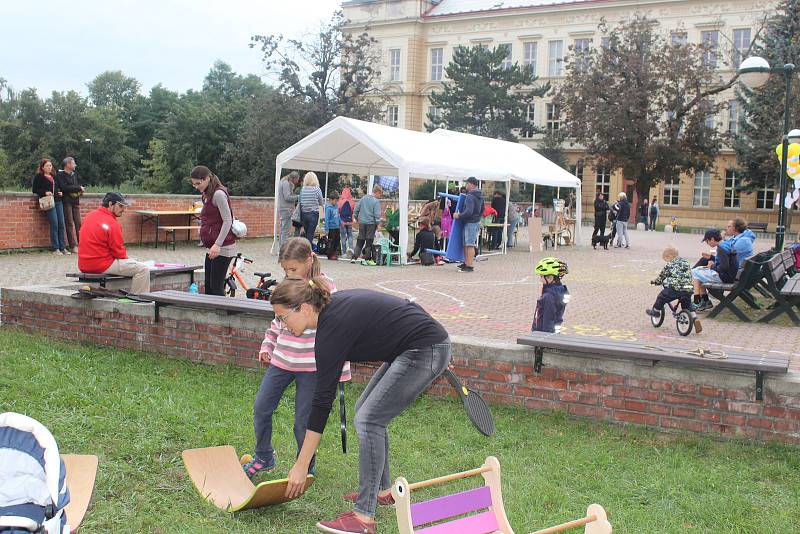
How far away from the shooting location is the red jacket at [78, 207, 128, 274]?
8.56 metres

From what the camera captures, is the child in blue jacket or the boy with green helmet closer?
the boy with green helmet

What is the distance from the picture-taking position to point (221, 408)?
620 cm

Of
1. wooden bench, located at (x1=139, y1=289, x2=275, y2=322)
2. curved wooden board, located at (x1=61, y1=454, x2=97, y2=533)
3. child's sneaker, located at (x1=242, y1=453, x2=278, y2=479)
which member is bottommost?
child's sneaker, located at (x1=242, y1=453, x2=278, y2=479)

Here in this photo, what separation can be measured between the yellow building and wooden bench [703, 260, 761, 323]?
128ft

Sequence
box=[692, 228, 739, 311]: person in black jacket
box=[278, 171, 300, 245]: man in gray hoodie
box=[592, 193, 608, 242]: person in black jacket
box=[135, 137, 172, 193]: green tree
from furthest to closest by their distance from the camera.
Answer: box=[135, 137, 172, 193]: green tree < box=[592, 193, 608, 242]: person in black jacket < box=[278, 171, 300, 245]: man in gray hoodie < box=[692, 228, 739, 311]: person in black jacket

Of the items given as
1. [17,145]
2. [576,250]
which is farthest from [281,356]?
[17,145]

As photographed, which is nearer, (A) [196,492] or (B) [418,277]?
(A) [196,492]

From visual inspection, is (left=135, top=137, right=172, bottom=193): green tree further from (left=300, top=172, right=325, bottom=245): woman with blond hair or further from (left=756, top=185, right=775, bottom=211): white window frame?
(left=756, top=185, right=775, bottom=211): white window frame

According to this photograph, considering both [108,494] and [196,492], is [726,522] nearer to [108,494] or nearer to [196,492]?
[196,492]

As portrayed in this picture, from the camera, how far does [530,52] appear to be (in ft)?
200

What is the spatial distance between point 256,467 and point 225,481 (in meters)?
0.28

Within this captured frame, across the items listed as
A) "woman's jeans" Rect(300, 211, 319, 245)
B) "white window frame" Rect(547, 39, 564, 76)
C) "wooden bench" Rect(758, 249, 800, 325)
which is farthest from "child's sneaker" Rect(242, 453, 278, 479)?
"white window frame" Rect(547, 39, 564, 76)

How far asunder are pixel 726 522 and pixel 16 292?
714 centimetres

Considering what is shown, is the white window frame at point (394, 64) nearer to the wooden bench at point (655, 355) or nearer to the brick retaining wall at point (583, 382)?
the brick retaining wall at point (583, 382)
